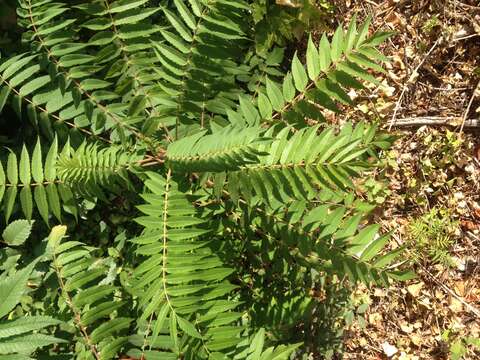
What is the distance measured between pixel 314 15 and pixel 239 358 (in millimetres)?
2177

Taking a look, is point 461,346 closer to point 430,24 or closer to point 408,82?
point 408,82

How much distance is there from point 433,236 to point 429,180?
1.31ft

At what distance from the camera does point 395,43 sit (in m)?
3.57

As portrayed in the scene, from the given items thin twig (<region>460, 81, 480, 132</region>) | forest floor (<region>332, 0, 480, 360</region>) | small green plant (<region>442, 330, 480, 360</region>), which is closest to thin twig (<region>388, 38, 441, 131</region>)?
forest floor (<region>332, 0, 480, 360</region>)

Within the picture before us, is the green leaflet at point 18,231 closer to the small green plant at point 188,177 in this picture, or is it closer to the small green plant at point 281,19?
the small green plant at point 188,177

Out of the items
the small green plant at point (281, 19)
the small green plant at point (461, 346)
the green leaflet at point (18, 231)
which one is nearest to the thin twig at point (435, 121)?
the small green plant at point (281, 19)

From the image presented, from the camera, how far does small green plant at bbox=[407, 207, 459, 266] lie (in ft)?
11.0

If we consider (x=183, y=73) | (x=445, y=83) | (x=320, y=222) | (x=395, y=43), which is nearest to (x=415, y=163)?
(x=445, y=83)

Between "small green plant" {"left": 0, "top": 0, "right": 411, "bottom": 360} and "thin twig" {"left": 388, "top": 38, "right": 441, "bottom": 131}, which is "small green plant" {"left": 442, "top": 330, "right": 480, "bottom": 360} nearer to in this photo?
"small green plant" {"left": 0, "top": 0, "right": 411, "bottom": 360}

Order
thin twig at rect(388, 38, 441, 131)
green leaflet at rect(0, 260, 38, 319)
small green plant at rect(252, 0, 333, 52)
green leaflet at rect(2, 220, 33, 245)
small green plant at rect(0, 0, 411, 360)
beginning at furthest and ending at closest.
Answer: thin twig at rect(388, 38, 441, 131), small green plant at rect(252, 0, 333, 52), green leaflet at rect(2, 220, 33, 245), small green plant at rect(0, 0, 411, 360), green leaflet at rect(0, 260, 38, 319)

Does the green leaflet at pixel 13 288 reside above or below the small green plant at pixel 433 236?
above

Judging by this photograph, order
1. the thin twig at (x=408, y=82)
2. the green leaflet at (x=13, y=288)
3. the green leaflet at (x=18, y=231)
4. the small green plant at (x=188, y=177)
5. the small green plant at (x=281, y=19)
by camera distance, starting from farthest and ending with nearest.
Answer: the thin twig at (x=408, y=82) → the small green plant at (x=281, y=19) → the green leaflet at (x=18, y=231) → the small green plant at (x=188, y=177) → the green leaflet at (x=13, y=288)

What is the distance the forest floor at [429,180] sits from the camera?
133 inches

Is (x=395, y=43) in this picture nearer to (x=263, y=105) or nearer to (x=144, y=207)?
(x=263, y=105)
